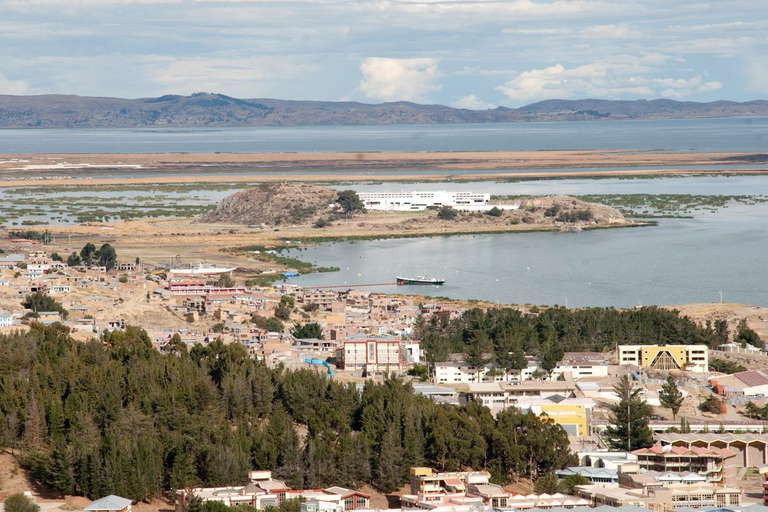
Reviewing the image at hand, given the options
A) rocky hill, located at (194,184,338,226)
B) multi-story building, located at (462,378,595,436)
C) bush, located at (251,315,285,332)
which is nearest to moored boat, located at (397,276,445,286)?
bush, located at (251,315,285,332)

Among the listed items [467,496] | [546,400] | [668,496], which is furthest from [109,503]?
[546,400]

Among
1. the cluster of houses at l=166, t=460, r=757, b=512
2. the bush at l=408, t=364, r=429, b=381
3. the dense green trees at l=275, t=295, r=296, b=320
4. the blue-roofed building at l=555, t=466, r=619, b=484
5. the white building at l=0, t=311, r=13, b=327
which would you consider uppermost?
the white building at l=0, t=311, r=13, b=327

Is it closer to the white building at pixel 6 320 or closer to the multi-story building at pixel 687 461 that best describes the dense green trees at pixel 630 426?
the multi-story building at pixel 687 461

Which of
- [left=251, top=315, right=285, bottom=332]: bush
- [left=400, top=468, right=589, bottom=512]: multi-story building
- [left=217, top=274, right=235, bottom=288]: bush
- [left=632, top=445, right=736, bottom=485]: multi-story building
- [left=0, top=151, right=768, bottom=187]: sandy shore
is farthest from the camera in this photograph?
[left=0, top=151, right=768, bottom=187]: sandy shore

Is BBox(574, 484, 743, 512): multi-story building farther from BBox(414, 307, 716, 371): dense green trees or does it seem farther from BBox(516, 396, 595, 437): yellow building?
BBox(414, 307, 716, 371): dense green trees

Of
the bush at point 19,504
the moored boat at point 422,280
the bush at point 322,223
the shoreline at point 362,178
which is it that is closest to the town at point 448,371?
the bush at point 19,504

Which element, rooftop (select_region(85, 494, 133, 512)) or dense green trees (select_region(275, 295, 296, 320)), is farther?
dense green trees (select_region(275, 295, 296, 320))

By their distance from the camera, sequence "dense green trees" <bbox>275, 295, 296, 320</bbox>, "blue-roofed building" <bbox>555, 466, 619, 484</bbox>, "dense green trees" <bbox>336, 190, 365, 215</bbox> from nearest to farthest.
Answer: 1. "blue-roofed building" <bbox>555, 466, 619, 484</bbox>
2. "dense green trees" <bbox>275, 295, 296, 320</bbox>
3. "dense green trees" <bbox>336, 190, 365, 215</bbox>
